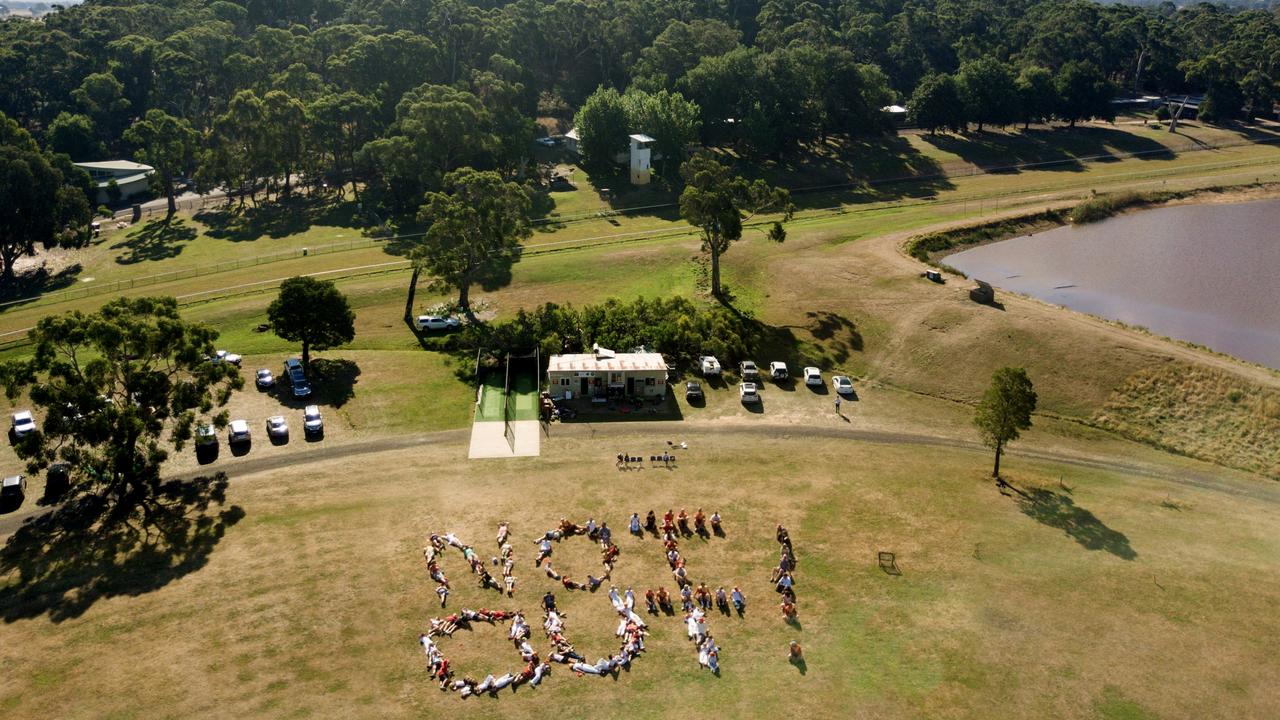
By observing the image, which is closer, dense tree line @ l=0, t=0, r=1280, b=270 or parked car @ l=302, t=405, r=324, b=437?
parked car @ l=302, t=405, r=324, b=437

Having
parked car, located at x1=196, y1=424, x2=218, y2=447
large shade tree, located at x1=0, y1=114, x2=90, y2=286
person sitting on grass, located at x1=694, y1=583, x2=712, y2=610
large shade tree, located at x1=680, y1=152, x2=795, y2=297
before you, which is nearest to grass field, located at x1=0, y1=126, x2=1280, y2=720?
person sitting on grass, located at x1=694, y1=583, x2=712, y2=610

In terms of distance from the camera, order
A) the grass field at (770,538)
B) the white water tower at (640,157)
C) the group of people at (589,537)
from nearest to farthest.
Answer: the grass field at (770,538) → the group of people at (589,537) → the white water tower at (640,157)

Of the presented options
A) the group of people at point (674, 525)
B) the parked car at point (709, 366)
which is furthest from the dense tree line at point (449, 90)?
the group of people at point (674, 525)

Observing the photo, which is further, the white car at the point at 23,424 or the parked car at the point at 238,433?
the parked car at the point at 238,433

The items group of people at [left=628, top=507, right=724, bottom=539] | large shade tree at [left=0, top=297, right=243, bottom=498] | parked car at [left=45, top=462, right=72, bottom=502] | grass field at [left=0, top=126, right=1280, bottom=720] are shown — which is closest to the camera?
grass field at [left=0, top=126, right=1280, bottom=720]

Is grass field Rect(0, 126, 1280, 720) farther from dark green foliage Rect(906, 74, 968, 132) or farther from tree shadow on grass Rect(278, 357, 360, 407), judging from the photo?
dark green foliage Rect(906, 74, 968, 132)

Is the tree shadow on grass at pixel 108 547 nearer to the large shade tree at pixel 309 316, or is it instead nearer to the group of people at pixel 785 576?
the large shade tree at pixel 309 316

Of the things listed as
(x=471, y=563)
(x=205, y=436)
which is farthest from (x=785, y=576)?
(x=205, y=436)
